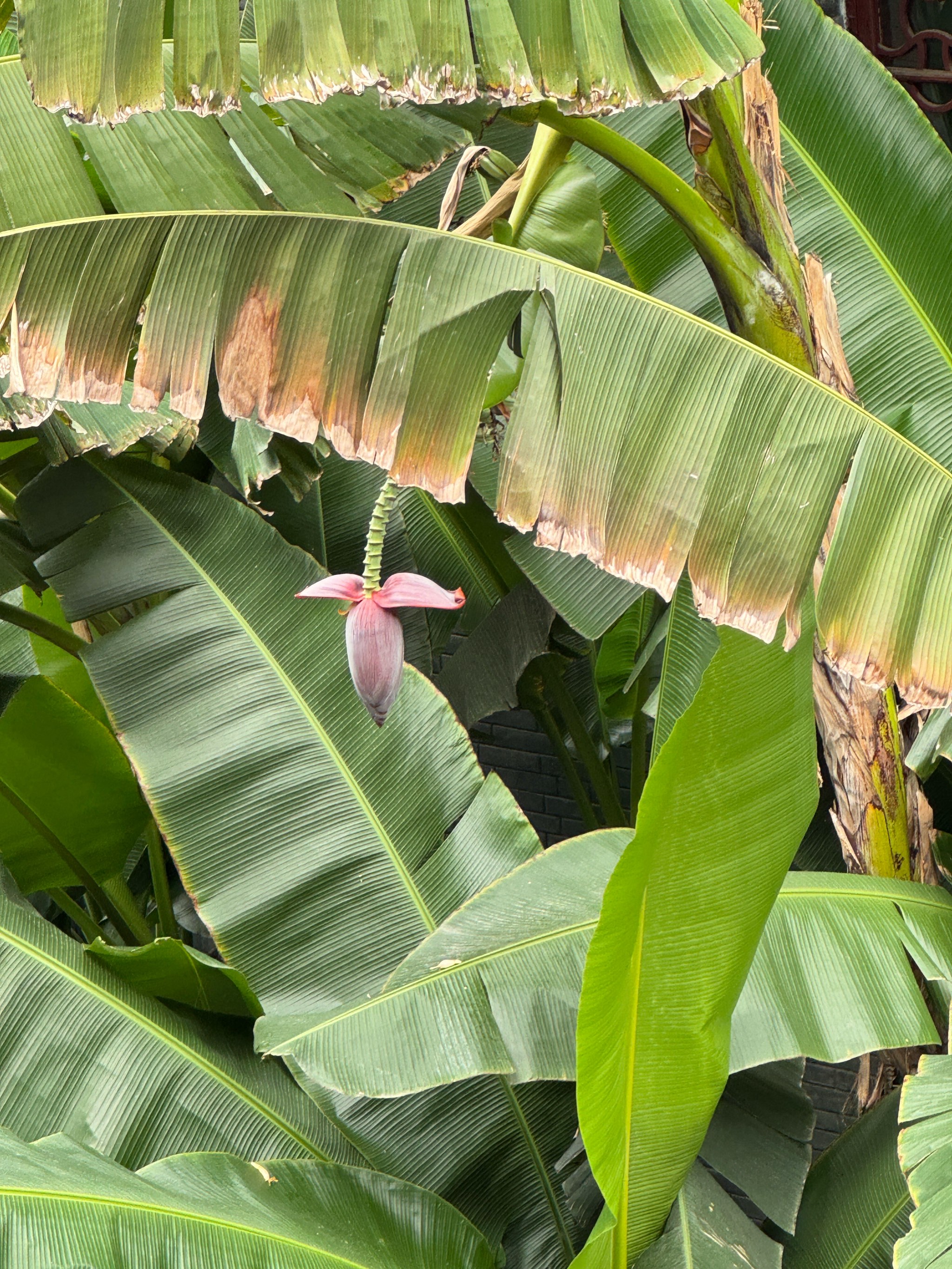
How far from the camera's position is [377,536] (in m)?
0.75

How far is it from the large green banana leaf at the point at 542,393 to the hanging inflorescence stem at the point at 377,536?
0.02 meters

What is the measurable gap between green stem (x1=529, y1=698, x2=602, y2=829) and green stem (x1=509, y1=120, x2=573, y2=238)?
41.7 inches

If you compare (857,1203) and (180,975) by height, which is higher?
(180,975)

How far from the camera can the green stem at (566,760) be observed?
5.80 feet

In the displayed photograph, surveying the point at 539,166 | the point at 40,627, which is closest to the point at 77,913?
the point at 40,627

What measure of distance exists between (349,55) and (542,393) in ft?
0.78

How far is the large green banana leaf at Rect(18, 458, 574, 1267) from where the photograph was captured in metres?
1.18

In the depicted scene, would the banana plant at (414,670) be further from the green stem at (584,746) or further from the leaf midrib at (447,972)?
the green stem at (584,746)

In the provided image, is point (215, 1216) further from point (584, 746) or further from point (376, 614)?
point (584, 746)

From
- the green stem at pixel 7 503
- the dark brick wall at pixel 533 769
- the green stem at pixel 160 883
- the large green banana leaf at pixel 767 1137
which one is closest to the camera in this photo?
the large green banana leaf at pixel 767 1137

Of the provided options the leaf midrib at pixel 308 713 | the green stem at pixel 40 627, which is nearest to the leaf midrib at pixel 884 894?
the leaf midrib at pixel 308 713

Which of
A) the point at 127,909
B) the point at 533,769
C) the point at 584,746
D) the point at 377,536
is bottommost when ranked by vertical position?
the point at 533,769

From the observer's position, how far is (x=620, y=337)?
0.76 metres

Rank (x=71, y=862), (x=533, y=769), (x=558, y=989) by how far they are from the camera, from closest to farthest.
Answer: (x=558, y=989) → (x=71, y=862) → (x=533, y=769)
